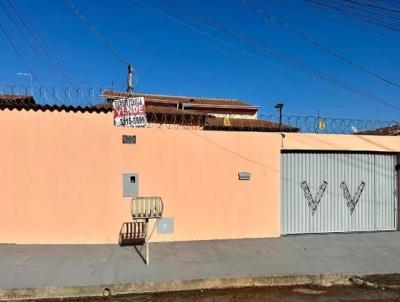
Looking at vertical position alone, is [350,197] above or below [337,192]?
below

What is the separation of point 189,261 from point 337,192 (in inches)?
202

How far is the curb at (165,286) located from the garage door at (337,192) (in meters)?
3.66

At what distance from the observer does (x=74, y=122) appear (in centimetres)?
963

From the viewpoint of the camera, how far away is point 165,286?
7004 mm

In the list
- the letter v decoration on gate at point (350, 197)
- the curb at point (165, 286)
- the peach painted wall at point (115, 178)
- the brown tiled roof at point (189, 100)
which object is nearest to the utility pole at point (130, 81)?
the brown tiled roof at point (189, 100)

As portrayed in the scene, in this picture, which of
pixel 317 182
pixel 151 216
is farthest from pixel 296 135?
pixel 151 216

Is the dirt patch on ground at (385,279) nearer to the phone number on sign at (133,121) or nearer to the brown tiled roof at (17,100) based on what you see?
the phone number on sign at (133,121)

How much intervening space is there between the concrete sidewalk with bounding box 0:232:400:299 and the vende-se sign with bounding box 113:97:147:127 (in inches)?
122

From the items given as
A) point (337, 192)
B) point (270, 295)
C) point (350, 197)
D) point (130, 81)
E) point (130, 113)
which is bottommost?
point (270, 295)

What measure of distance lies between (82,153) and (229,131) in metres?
3.51

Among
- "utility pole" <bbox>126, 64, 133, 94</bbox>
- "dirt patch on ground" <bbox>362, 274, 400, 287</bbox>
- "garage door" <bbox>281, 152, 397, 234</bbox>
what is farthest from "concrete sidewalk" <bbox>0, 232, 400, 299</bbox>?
"utility pole" <bbox>126, 64, 133, 94</bbox>

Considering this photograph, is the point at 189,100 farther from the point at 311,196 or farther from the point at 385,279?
the point at 385,279

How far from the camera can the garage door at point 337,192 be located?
11.3 m

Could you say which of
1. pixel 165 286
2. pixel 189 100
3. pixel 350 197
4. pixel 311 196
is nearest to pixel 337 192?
pixel 350 197
